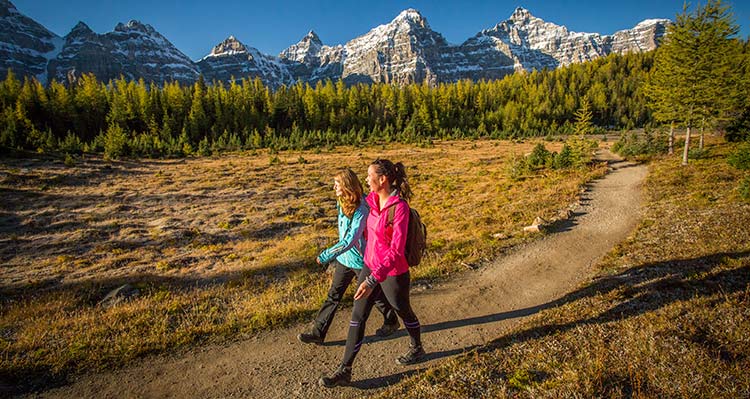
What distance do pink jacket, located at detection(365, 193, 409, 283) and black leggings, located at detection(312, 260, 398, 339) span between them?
0.97 metres

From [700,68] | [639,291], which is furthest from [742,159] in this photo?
[639,291]

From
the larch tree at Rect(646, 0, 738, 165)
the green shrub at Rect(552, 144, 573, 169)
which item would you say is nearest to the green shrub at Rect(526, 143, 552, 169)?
the green shrub at Rect(552, 144, 573, 169)

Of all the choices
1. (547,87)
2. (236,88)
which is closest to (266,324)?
(236,88)

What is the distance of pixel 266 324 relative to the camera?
6.36m

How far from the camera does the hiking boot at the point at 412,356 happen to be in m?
4.94

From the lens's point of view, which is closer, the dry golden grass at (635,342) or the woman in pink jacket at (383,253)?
the dry golden grass at (635,342)

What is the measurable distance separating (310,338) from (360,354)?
0.95 m

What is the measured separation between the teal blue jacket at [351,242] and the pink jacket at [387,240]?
0.22 meters

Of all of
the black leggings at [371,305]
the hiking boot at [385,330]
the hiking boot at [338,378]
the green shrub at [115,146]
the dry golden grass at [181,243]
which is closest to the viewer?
the black leggings at [371,305]

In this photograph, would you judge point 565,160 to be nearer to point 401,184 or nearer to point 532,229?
point 532,229

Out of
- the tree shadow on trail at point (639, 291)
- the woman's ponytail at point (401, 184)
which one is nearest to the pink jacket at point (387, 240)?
the woman's ponytail at point (401, 184)

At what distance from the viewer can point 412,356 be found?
4961 mm

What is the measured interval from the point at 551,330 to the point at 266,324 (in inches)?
205

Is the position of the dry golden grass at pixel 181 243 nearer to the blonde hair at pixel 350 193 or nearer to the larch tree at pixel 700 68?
the blonde hair at pixel 350 193
